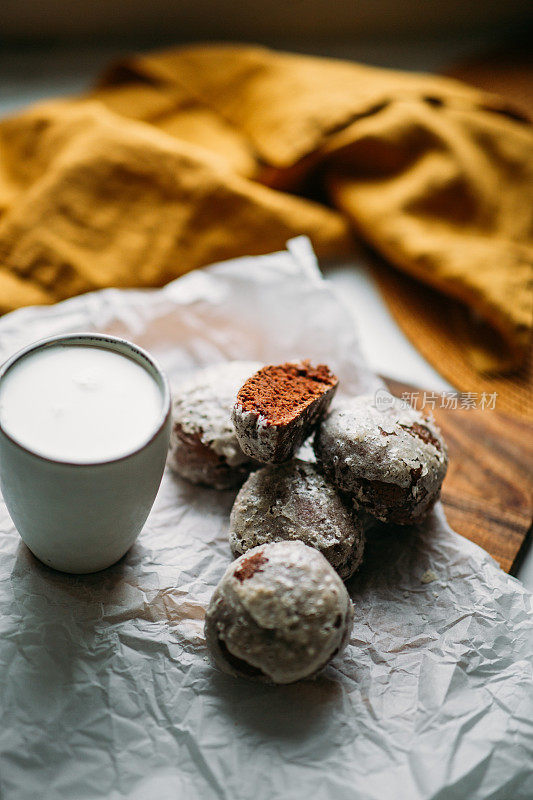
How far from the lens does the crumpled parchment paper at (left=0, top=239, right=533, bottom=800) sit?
0.68 meters

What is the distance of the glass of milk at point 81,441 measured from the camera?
2.15 feet

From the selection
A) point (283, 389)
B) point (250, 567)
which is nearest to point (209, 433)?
point (283, 389)

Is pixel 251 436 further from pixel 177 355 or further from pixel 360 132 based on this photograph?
pixel 360 132

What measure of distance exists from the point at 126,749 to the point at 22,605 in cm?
19

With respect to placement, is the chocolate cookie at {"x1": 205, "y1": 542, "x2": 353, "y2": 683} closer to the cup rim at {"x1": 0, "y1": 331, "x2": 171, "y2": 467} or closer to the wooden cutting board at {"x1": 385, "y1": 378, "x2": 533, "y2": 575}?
the cup rim at {"x1": 0, "y1": 331, "x2": 171, "y2": 467}

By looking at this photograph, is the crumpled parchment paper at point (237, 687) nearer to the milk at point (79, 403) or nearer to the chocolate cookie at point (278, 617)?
the chocolate cookie at point (278, 617)

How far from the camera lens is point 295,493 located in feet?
2.63

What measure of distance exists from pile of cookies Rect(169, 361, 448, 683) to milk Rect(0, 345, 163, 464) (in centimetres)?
12

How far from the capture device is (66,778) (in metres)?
0.67

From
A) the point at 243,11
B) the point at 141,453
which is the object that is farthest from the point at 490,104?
the point at 141,453

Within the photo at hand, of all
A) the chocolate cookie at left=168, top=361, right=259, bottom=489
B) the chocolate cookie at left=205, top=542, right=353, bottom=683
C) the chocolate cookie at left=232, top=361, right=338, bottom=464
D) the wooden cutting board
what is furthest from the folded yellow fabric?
the chocolate cookie at left=205, top=542, right=353, bottom=683

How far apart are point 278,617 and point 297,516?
0.46ft

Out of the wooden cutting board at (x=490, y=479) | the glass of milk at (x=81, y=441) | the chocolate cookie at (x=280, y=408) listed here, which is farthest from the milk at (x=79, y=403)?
the wooden cutting board at (x=490, y=479)

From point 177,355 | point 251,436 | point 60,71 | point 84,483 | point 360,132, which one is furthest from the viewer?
point 60,71
